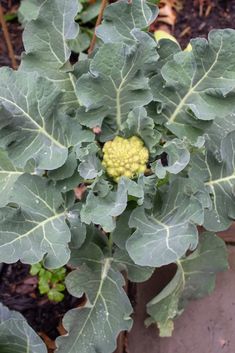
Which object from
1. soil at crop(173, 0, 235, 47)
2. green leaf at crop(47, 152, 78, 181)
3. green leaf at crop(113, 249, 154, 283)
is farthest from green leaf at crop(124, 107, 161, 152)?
soil at crop(173, 0, 235, 47)

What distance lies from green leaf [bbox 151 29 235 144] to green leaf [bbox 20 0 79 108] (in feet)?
0.62

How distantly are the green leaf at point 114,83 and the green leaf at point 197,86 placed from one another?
53mm

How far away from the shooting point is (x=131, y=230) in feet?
4.36

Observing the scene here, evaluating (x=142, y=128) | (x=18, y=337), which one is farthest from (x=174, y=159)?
(x=18, y=337)

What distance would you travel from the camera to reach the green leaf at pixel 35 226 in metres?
1.25

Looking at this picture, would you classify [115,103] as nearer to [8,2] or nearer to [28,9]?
[28,9]

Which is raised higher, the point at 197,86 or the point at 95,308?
the point at 197,86

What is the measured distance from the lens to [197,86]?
1318 millimetres

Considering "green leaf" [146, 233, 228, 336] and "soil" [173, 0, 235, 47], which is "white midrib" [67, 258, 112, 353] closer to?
"green leaf" [146, 233, 228, 336]

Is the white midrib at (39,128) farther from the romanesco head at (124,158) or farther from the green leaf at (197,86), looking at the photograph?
the green leaf at (197,86)

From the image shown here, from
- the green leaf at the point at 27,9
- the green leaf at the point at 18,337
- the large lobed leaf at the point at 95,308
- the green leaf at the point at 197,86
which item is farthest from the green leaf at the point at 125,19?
the green leaf at the point at 27,9

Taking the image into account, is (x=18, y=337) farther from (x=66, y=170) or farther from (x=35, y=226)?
(x=66, y=170)

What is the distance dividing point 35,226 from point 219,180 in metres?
0.39

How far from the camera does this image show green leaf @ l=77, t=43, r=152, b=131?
123cm
